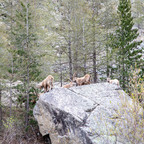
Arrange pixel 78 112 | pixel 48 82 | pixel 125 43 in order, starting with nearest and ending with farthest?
pixel 78 112 → pixel 48 82 → pixel 125 43

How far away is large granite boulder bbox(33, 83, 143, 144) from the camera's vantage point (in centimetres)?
641

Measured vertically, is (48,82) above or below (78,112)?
above

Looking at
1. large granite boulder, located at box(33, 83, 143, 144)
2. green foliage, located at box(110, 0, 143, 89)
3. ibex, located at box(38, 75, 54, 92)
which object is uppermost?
green foliage, located at box(110, 0, 143, 89)

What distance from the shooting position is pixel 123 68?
1477cm

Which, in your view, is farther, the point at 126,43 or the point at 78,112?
the point at 126,43

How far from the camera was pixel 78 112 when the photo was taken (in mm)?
7086

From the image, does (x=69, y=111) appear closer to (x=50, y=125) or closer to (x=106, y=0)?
(x=50, y=125)

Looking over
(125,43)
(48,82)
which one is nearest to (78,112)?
(48,82)

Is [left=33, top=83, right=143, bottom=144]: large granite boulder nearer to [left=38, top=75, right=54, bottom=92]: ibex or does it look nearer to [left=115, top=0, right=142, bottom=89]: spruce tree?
[left=38, top=75, right=54, bottom=92]: ibex

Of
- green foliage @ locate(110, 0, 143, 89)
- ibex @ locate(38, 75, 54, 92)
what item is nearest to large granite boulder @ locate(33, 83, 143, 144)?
ibex @ locate(38, 75, 54, 92)

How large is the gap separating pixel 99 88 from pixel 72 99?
2.02 m

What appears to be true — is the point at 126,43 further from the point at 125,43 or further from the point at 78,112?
the point at 78,112

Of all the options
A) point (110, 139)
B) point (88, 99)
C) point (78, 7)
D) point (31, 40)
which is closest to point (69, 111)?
point (88, 99)

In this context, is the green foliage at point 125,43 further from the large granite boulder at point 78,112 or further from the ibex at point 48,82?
the ibex at point 48,82
